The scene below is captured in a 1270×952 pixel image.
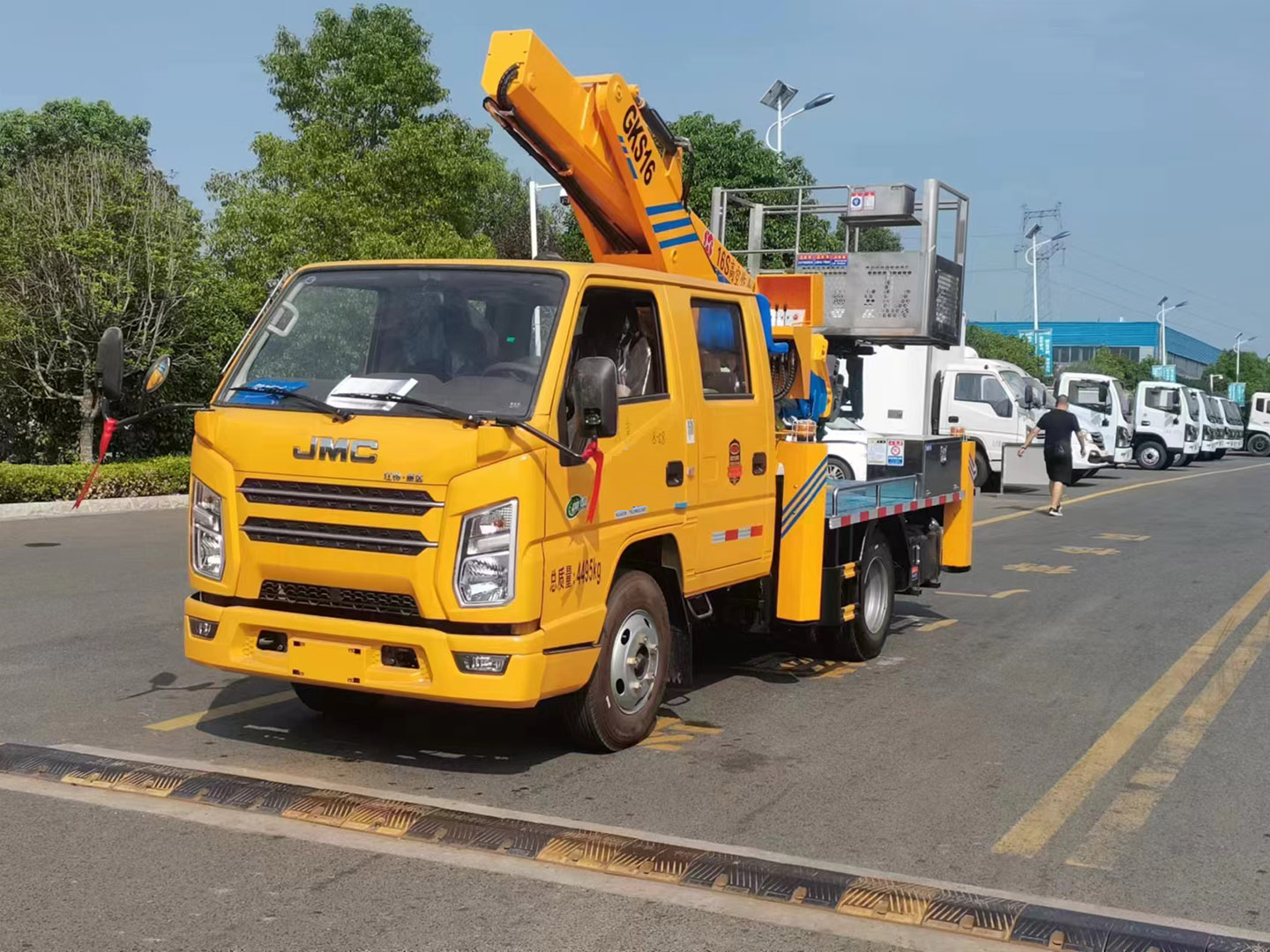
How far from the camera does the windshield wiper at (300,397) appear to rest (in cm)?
558

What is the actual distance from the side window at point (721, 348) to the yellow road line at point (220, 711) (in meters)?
2.84

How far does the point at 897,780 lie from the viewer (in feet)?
19.7

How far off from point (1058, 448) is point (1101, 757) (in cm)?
1456

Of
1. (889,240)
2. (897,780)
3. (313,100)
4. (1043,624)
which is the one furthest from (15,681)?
(889,240)

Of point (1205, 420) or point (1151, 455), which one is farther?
point (1205, 420)

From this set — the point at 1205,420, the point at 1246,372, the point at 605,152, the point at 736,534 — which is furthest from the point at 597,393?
the point at 1246,372

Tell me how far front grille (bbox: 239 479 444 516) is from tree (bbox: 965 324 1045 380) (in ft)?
181

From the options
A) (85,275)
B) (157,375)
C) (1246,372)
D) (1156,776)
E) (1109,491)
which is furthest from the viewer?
(1246,372)

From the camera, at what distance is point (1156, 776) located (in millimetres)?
6145

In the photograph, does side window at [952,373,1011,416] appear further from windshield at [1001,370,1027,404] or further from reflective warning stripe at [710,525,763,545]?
reflective warning stripe at [710,525,763,545]

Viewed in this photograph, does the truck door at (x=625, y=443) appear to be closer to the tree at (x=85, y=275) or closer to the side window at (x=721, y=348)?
the side window at (x=721, y=348)

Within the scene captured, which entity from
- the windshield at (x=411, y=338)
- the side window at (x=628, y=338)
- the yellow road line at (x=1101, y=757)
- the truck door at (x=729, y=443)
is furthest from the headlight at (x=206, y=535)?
the yellow road line at (x=1101, y=757)

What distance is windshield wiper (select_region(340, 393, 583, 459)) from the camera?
17.6ft

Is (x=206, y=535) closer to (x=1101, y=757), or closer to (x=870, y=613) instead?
(x=1101, y=757)
